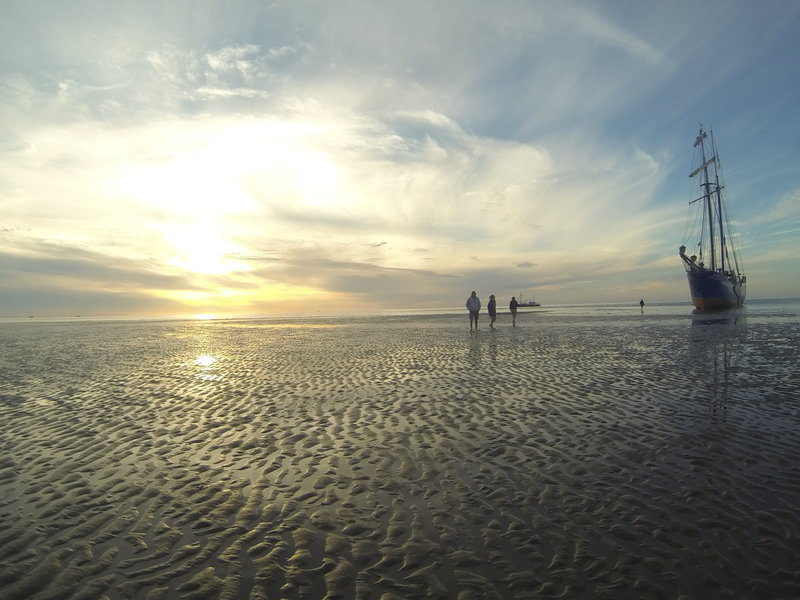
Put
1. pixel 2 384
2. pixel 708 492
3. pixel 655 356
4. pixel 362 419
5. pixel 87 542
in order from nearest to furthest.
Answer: pixel 87 542
pixel 708 492
pixel 362 419
pixel 2 384
pixel 655 356

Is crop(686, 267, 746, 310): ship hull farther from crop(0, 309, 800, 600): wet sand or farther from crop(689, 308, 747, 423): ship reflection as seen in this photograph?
crop(0, 309, 800, 600): wet sand

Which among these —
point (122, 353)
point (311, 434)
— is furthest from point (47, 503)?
point (122, 353)

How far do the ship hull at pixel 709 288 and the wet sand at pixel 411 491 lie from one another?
64473mm

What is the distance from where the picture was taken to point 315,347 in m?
32.9

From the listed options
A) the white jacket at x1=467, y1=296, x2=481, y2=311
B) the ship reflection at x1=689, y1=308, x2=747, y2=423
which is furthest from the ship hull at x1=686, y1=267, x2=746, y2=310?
the white jacket at x1=467, y1=296, x2=481, y2=311

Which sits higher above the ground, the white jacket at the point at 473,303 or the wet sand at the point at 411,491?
the white jacket at the point at 473,303

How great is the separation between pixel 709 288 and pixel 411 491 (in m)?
80.4

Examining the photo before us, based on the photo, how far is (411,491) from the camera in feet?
24.3

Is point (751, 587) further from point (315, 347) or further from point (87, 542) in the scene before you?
point (315, 347)

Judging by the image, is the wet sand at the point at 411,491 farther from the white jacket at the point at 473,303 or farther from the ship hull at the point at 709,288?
the ship hull at the point at 709,288

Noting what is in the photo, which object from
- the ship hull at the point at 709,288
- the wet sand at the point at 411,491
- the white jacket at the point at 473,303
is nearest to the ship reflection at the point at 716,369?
the wet sand at the point at 411,491

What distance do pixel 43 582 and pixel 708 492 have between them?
9.33 meters

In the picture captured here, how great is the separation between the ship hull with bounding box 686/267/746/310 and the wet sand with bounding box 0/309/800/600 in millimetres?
64473

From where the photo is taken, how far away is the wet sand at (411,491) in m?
4.98
